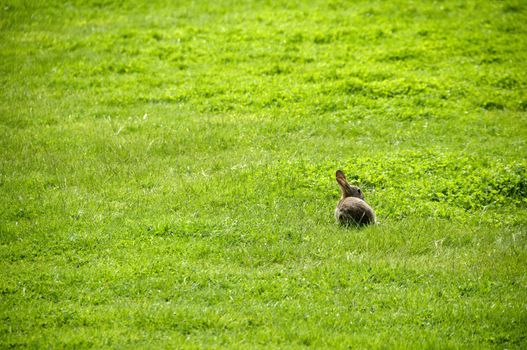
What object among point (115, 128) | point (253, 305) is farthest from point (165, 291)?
point (115, 128)

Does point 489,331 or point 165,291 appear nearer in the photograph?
point 489,331

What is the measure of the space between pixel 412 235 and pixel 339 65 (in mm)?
8460

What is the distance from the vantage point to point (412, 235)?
9836 mm

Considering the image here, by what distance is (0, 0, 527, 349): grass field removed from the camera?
7742mm

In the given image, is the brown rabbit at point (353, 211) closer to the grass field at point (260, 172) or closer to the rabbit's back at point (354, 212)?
the rabbit's back at point (354, 212)

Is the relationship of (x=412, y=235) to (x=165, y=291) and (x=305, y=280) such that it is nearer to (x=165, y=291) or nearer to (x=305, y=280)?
(x=305, y=280)

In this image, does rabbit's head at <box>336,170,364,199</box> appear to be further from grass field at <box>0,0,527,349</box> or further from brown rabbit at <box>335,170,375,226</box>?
grass field at <box>0,0,527,349</box>

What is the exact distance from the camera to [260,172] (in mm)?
11867

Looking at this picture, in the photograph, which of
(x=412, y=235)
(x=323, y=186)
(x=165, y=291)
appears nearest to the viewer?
(x=165, y=291)

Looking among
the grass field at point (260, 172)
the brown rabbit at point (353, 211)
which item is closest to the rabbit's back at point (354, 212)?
the brown rabbit at point (353, 211)

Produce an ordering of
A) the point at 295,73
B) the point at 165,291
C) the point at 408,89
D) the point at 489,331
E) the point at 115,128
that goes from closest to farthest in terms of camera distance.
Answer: the point at 489,331, the point at 165,291, the point at 115,128, the point at 408,89, the point at 295,73

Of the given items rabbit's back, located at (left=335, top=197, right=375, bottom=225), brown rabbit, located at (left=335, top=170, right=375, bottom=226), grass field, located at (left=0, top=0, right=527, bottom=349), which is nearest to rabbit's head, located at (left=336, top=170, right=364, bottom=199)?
brown rabbit, located at (left=335, top=170, right=375, bottom=226)

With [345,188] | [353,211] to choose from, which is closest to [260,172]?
[345,188]

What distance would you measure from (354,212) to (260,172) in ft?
8.34
